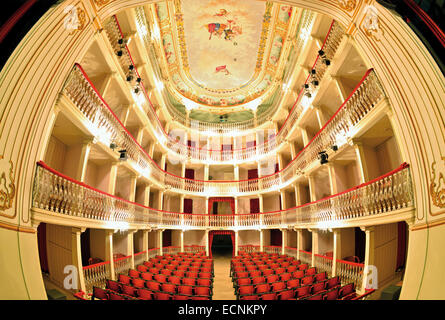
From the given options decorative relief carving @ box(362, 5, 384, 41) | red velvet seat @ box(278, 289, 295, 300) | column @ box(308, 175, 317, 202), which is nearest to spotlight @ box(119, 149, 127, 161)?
red velvet seat @ box(278, 289, 295, 300)

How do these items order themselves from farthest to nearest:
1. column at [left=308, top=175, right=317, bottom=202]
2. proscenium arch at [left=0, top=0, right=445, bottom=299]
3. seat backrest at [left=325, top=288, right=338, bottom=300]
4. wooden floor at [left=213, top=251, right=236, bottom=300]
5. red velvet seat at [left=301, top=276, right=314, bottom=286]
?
column at [left=308, top=175, right=317, bottom=202]
wooden floor at [left=213, top=251, right=236, bottom=300]
red velvet seat at [left=301, top=276, right=314, bottom=286]
seat backrest at [left=325, top=288, right=338, bottom=300]
proscenium arch at [left=0, top=0, right=445, bottom=299]

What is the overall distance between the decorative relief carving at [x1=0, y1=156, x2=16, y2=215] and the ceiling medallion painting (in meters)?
11.1

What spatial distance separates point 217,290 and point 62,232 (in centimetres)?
615

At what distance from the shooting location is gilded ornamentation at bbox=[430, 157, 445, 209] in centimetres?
330

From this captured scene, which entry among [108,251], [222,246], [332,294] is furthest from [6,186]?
[222,246]

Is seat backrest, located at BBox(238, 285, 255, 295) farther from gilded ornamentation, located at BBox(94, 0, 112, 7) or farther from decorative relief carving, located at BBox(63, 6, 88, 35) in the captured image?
gilded ornamentation, located at BBox(94, 0, 112, 7)

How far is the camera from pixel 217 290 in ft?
27.9

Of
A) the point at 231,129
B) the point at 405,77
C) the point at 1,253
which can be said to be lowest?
the point at 1,253

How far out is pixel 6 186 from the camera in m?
3.27

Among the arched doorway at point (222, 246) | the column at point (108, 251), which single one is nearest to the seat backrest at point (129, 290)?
the column at point (108, 251)

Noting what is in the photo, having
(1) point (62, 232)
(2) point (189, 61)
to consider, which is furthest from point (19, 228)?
(2) point (189, 61)
